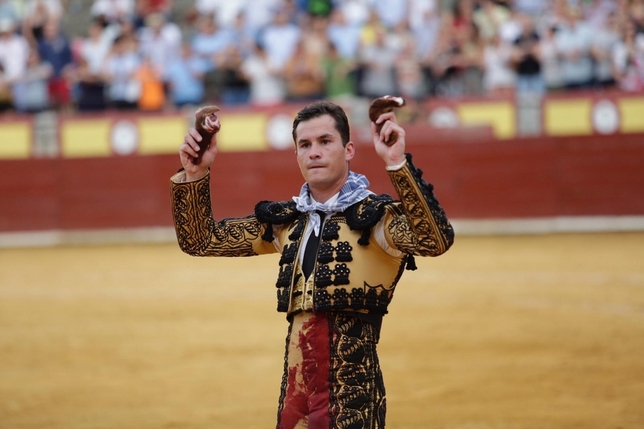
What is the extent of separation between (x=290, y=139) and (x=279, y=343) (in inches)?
252

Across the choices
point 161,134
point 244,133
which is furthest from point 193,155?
point 161,134

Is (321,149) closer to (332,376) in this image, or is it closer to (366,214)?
(366,214)

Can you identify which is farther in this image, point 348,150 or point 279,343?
point 279,343

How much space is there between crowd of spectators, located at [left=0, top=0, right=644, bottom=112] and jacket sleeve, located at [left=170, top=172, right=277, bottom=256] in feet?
29.6

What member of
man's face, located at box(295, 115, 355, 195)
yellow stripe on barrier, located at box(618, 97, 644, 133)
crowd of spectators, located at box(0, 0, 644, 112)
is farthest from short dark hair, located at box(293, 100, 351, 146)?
yellow stripe on barrier, located at box(618, 97, 644, 133)

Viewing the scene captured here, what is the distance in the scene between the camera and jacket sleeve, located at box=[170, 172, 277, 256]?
2848 mm

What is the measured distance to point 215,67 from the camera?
1243 cm

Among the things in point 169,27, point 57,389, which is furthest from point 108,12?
point 57,389

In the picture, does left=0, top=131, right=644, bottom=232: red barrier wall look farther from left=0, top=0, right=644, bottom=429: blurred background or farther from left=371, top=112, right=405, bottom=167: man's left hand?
left=371, top=112, right=405, bottom=167: man's left hand

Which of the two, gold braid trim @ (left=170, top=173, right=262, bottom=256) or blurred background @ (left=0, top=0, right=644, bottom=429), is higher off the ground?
blurred background @ (left=0, top=0, right=644, bottom=429)

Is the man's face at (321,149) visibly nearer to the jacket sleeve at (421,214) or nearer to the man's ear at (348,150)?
the man's ear at (348,150)

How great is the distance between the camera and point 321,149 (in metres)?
2.66

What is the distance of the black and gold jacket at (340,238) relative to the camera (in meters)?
2.47

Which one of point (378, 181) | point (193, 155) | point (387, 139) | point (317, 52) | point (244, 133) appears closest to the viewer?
point (387, 139)
